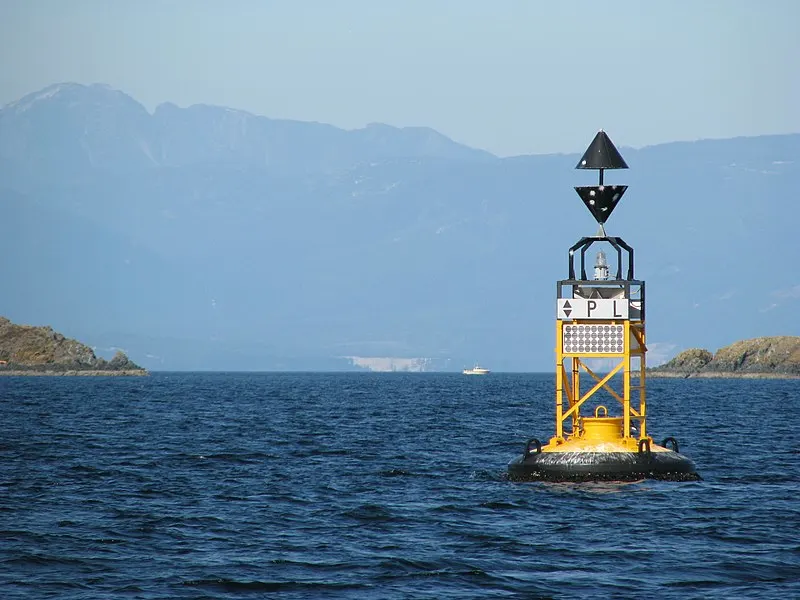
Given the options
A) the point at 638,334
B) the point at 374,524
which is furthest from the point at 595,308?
the point at 374,524

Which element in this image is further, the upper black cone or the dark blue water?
the upper black cone

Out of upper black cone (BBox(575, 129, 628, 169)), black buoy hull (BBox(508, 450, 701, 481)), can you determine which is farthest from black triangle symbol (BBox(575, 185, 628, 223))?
black buoy hull (BBox(508, 450, 701, 481))

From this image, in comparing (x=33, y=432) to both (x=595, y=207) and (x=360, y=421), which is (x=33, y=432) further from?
(x=595, y=207)

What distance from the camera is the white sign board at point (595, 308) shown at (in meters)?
35.1

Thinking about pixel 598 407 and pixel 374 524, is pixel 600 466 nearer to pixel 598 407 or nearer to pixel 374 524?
pixel 598 407

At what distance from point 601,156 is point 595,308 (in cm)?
469

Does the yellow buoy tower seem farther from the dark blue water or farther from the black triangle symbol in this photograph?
the black triangle symbol

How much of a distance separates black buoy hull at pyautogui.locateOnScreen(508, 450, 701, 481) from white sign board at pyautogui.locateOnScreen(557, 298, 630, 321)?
137 inches

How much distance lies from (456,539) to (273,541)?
3.64 metres

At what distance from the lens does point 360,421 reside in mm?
73250

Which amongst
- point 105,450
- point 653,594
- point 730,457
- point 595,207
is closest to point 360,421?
point 105,450

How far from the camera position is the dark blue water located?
2342cm

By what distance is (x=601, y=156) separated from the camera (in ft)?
123

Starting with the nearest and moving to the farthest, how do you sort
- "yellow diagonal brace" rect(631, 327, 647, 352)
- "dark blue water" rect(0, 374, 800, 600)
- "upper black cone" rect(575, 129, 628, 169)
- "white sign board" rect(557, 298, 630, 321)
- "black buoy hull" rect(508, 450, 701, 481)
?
"dark blue water" rect(0, 374, 800, 600) < "black buoy hull" rect(508, 450, 701, 481) < "white sign board" rect(557, 298, 630, 321) < "yellow diagonal brace" rect(631, 327, 647, 352) < "upper black cone" rect(575, 129, 628, 169)
